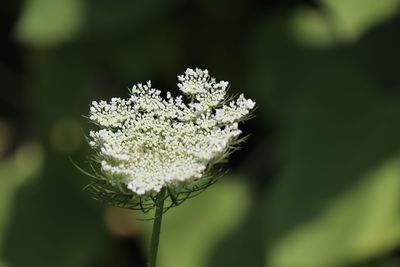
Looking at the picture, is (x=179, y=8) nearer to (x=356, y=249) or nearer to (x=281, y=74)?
(x=281, y=74)

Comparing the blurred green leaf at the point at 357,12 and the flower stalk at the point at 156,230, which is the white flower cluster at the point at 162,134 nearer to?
the flower stalk at the point at 156,230

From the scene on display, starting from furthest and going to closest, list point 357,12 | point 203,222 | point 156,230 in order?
point 203,222, point 357,12, point 156,230

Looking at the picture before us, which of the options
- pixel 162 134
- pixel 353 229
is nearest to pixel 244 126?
pixel 353 229

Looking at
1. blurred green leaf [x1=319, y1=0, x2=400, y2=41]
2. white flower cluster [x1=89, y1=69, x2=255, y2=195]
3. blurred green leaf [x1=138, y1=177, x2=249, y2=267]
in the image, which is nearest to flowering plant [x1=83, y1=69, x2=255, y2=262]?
white flower cluster [x1=89, y1=69, x2=255, y2=195]

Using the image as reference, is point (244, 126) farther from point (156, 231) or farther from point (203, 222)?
point (156, 231)

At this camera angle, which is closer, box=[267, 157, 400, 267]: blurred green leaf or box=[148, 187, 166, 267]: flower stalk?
box=[148, 187, 166, 267]: flower stalk

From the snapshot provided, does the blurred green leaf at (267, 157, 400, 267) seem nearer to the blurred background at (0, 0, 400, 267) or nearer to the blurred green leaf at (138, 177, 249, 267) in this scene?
the blurred background at (0, 0, 400, 267)
